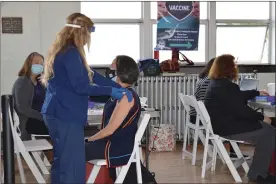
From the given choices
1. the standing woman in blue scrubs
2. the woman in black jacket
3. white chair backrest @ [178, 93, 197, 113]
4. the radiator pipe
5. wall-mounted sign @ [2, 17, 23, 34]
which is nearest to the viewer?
the standing woman in blue scrubs

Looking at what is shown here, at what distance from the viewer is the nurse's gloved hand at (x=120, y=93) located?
9.41 feet

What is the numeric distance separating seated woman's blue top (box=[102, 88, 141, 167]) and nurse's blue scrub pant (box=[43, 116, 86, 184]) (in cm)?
18

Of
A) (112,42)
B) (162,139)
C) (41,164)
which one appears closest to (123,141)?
(41,164)

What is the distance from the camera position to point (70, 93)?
2.79 m

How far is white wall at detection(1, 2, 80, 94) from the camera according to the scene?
5.44 meters

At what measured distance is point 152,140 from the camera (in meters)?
5.47

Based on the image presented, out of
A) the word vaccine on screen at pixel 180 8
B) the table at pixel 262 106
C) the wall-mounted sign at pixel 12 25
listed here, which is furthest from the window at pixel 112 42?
the table at pixel 262 106

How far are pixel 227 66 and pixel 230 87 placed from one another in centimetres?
25

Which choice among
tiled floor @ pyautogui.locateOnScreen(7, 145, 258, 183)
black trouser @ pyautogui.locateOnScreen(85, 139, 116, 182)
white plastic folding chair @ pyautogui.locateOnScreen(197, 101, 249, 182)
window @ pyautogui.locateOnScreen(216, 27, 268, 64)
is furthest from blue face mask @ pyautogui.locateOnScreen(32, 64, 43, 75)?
window @ pyautogui.locateOnScreen(216, 27, 268, 64)

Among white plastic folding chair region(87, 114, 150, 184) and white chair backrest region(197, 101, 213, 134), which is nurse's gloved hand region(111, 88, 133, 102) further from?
white chair backrest region(197, 101, 213, 134)

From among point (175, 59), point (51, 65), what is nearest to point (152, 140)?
point (175, 59)

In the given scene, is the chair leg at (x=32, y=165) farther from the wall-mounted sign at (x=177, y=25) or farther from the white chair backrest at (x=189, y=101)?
the wall-mounted sign at (x=177, y=25)

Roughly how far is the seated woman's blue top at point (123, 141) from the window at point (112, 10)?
10.3 feet

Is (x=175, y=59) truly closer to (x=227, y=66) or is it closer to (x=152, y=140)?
(x=152, y=140)
